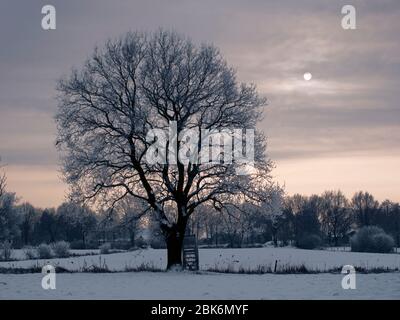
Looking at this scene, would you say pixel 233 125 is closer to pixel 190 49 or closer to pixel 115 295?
pixel 190 49

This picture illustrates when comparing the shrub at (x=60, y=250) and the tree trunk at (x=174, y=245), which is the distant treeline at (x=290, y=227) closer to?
the shrub at (x=60, y=250)

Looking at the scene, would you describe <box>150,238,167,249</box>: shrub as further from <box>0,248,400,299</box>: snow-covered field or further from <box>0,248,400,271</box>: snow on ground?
<box>0,248,400,299</box>: snow-covered field

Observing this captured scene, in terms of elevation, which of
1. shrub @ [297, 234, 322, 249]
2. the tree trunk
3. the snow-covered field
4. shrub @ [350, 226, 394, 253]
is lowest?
shrub @ [297, 234, 322, 249]

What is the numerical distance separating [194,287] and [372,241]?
171 ft

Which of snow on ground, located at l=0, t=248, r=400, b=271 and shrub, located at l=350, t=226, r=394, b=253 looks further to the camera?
shrub, located at l=350, t=226, r=394, b=253

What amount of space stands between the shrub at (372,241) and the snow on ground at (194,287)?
1786 inches

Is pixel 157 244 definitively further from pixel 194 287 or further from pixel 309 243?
pixel 194 287

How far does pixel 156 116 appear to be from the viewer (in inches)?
1178

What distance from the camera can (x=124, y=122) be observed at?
2892 cm

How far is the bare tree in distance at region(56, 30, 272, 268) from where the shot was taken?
95.4 ft

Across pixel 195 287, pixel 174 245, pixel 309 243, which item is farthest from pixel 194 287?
pixel 309 243

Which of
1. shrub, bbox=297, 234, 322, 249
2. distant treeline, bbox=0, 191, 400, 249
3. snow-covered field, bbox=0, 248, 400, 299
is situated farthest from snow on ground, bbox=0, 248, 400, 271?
shrub, bbox=297, 234, 322, 249

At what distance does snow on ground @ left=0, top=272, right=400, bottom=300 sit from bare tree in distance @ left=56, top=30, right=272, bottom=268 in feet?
17.6

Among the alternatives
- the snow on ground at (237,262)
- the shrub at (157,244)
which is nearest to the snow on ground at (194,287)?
the snow on ground at (237,262)
